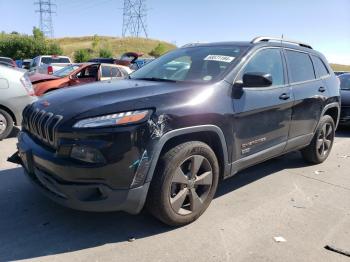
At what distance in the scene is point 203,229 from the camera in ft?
12.0

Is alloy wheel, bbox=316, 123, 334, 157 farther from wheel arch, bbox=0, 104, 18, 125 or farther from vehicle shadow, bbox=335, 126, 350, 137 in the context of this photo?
wheel arch, bbox=0, 104, 18, 125

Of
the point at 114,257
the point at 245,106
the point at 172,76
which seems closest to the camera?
the point at 114,257

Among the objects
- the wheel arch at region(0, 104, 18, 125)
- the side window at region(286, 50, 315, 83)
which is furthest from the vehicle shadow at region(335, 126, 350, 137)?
the wheel arch at region(0, 104, 18, 125)

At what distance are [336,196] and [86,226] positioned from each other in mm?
2996

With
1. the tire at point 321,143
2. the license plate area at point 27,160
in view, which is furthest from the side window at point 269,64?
the license plate area at point 27,160

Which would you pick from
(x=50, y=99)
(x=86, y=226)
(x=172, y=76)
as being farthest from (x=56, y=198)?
(x=172, y=76)

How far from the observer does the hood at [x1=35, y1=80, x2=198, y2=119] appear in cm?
322

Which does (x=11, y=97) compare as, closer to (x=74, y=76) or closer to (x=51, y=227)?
(x=51, y=227)

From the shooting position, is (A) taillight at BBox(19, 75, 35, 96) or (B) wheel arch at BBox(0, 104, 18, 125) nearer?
(B) wheel arch at BBox(0, 104, 18, 125)

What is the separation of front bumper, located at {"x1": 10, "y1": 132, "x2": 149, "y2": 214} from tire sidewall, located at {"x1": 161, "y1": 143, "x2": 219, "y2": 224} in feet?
0.69

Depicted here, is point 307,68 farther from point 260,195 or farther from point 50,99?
point 50,99

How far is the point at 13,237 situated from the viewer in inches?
134

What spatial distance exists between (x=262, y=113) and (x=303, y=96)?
3.52ft

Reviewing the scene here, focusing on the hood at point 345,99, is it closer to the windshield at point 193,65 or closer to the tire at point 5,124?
the windshield at point 193,65
